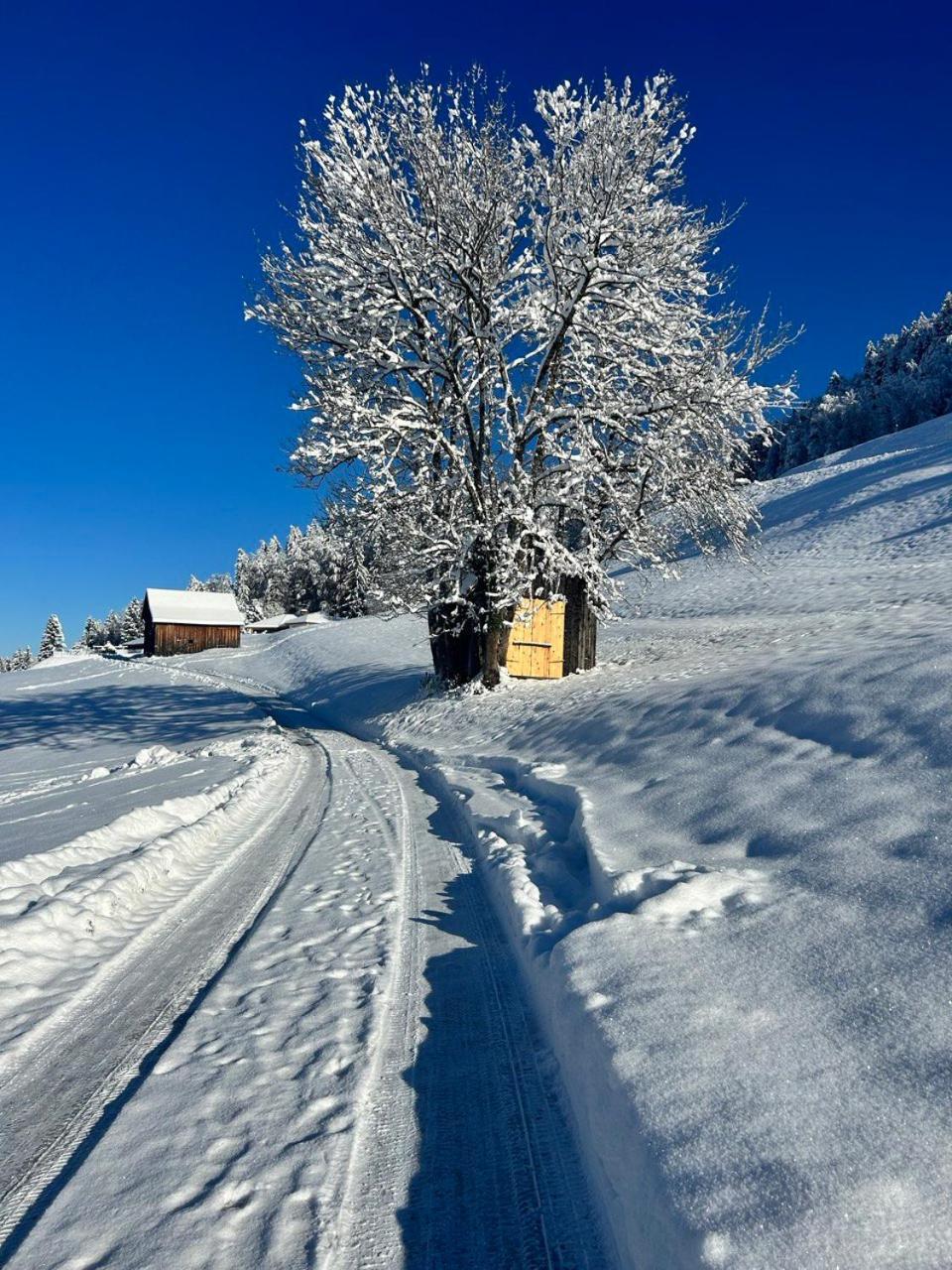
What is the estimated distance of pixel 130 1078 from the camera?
9.75ft

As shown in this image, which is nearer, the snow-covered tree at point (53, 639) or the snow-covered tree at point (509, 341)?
the snow-covered tree at point (509, 341)

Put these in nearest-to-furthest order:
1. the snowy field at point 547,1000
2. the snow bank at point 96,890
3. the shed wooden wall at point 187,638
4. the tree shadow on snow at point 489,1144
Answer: the snowy field at point 547,1000, the tree shadow on snow at point 489,1144, the snow bank at point 96,890, the shed wooden wall at point 187,638

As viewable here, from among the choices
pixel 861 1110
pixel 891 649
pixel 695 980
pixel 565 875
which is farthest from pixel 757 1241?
pixel 891 649

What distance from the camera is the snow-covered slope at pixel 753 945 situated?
1950mm

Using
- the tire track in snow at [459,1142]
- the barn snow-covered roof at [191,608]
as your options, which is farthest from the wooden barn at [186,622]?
the tire track in snow at [459,1142]

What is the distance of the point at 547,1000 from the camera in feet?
11.2

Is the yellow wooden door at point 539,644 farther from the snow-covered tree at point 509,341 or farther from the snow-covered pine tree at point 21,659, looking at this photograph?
the snow-covered pine tree at point 21,659

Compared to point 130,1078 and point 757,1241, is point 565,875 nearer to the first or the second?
point 130,1078

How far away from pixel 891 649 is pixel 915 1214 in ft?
21.1

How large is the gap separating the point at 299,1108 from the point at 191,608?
6398 centimetres

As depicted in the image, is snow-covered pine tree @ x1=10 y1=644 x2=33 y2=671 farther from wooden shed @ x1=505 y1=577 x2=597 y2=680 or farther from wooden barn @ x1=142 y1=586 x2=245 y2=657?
wooden shed @ x1=505 y1=577 x2=597 y2=680

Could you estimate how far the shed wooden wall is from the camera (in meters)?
60.2

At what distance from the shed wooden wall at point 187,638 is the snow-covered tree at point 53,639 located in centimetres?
3063

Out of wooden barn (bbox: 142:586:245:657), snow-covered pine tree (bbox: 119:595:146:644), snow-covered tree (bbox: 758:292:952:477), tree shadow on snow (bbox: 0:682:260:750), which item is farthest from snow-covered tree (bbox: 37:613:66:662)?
snow-covered tree (bbox: 758:292:952:477)
